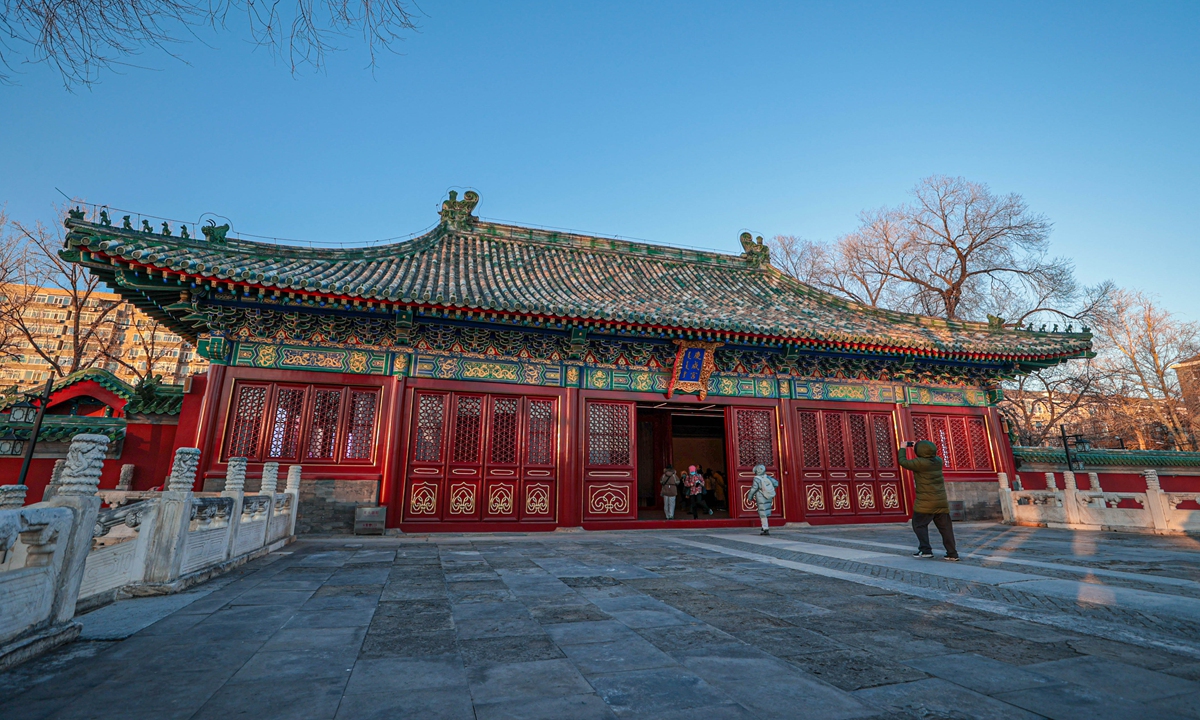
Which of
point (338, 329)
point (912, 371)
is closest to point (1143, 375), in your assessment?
point (912, 371)

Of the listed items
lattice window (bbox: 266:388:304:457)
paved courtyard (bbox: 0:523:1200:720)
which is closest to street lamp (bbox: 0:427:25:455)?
lattice window (bbox: 266:388:304:457)

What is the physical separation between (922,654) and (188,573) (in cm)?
550

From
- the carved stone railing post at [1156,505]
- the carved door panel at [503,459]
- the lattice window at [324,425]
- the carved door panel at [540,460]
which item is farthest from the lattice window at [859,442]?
the lattice window at [324,425]

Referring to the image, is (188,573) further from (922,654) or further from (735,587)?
(922,654)

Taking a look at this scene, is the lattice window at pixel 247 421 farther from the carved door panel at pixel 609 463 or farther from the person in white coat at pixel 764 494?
the person in white coat at pixel 764 494

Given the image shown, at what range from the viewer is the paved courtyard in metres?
2.16

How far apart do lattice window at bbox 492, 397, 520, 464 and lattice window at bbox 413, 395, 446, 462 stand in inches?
39.7

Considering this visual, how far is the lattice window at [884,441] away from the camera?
12.7m

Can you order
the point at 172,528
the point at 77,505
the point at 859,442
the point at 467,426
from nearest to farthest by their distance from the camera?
the point at 77,505 → the point at 172,528 → the point at 467,426 → the point at 859,442

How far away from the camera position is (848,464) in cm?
1241

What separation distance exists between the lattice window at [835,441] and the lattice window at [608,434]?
4839 millimetres

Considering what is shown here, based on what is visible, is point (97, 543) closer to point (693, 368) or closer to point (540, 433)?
point (540, 433)

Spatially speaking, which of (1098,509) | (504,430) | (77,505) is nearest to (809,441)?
(1098,509)

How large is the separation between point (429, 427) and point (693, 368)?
218 inches
